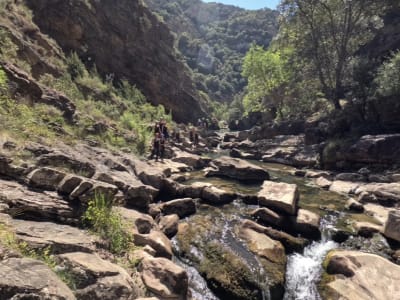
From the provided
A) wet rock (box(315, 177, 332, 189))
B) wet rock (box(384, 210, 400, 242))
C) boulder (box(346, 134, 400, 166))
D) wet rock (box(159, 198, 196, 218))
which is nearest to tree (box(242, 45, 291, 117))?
boulder (box(346, 134, 400, 166))

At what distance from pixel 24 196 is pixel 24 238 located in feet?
4.81

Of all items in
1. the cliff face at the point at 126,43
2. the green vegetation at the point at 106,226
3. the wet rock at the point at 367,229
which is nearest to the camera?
the green vegetation at the point at 106,226

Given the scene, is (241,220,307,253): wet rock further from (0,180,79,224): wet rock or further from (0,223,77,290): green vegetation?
(0,223,77,290): green vegetation

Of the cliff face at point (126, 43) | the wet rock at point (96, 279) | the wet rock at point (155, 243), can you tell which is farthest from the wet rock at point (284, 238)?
the cliff face at point (126, 43)

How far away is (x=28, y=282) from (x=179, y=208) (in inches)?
299

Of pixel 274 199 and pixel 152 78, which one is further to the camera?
pixel 152 78

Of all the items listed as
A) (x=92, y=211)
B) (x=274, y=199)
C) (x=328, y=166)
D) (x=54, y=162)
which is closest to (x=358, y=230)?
(x=274, y=199)

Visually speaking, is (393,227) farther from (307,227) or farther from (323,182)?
(323,182)

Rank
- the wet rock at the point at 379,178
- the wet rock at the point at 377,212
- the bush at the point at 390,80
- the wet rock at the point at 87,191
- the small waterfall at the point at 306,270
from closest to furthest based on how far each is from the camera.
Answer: the wet rock at the point at 87,191, the small waterfall at the point at 306,270, the wet rock at the point at 377,212, the wet rock at the point at 379,178, the bush at the point at 390,80

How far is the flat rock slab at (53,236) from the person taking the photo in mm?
5535

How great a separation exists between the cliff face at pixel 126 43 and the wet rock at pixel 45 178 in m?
23.5

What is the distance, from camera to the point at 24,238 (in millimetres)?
5426

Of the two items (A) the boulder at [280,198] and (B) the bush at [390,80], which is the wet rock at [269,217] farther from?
(B) the bush at [390,80]

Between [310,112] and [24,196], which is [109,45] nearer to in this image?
[310,112]
